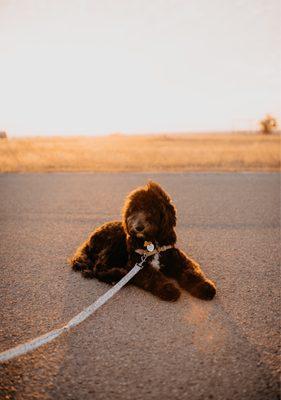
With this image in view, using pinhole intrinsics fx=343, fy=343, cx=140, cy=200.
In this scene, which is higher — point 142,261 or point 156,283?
point 142,261

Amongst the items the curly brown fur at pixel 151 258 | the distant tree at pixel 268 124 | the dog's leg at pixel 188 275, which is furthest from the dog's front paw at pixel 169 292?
the distant tree at pixel 268 124

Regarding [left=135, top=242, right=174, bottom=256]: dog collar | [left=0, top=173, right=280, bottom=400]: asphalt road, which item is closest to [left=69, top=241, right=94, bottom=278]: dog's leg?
[left=0, top=173, right=280, bottom=400]: asphalt road

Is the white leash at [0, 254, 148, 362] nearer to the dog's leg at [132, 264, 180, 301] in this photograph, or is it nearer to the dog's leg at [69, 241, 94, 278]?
the dog's leg at [132, 264, 180, 301]

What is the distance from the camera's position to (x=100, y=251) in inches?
156

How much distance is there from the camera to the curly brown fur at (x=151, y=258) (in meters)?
3.35

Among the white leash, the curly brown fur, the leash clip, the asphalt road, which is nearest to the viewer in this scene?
the asphalt road

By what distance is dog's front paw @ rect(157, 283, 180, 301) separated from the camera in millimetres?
3297

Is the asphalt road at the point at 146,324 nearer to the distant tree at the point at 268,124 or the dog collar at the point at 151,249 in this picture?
the dog collar at the point at 151,249

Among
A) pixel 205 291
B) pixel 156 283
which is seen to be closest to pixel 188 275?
pixel 205 291

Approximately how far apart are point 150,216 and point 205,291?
92 centimetres

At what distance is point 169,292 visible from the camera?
331 cm

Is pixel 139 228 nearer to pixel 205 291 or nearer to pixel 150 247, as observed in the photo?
pixel 150 247

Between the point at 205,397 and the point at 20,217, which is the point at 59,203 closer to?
the point at 20,217

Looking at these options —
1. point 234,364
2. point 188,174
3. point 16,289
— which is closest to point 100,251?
point 16,289
